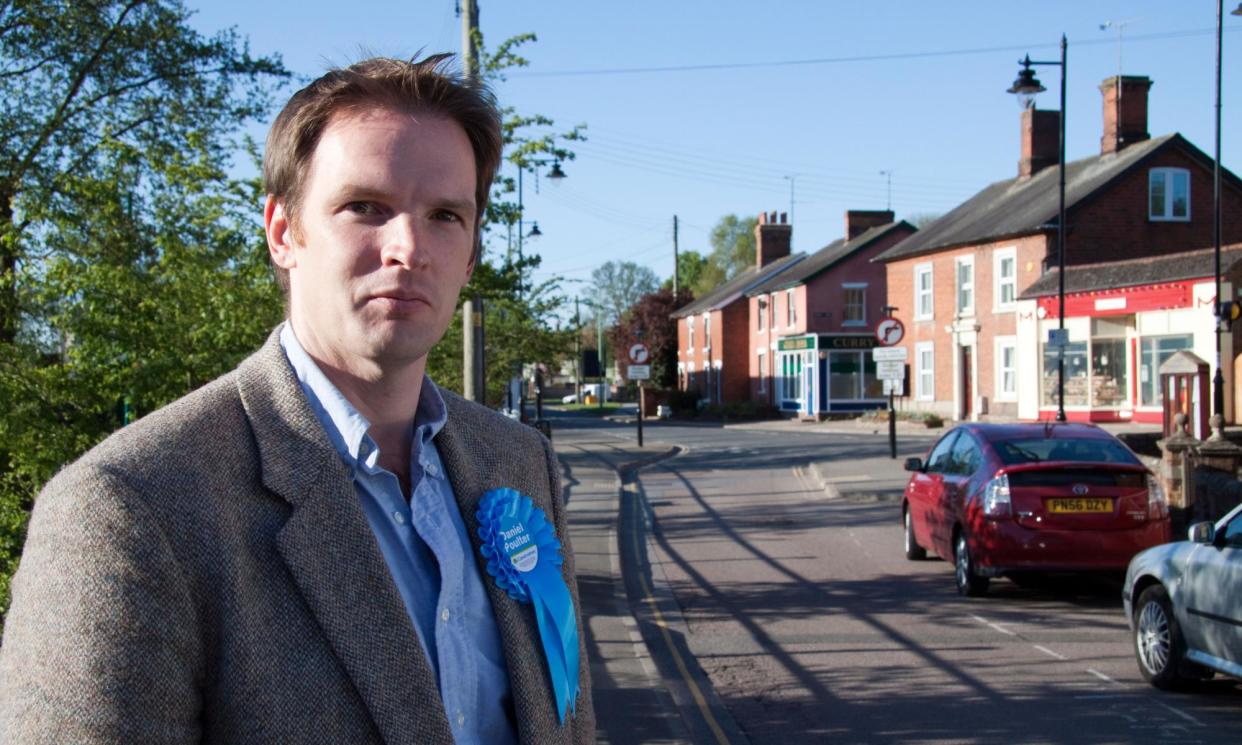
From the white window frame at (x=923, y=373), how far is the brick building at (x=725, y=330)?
1692 centimetres

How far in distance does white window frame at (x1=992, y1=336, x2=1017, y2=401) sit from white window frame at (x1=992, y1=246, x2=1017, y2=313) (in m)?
1.06

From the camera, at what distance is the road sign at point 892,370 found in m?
27.5

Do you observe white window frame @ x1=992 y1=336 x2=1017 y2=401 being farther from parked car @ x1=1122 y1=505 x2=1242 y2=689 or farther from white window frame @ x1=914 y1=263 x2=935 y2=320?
parked car @ x1=1122 y1=505 x2=1242 y2=689

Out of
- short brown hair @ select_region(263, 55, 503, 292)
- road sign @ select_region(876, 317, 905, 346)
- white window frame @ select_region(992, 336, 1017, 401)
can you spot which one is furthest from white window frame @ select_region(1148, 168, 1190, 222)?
short brown hair @ select_region(263, 55, 503, 292)

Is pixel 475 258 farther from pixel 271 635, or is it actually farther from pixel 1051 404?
pixel 1051 404

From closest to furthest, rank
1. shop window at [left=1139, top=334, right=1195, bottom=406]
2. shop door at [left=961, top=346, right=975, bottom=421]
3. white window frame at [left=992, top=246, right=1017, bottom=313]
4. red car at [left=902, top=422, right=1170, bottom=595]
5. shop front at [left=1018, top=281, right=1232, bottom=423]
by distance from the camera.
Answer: red car at [left=902, top=422, right=1170, bottom=595] → shop front at [left=1018, top=281, right=1232, bottom=423] → shop window at [left=1139, top=334, right=1195, bottom=406] → white window frame at [left=992, top=246, right=1017, bottom=313] → shop door at [left=961, top=346, right=975, bottom=421]

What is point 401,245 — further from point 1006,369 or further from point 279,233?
point 1006,369

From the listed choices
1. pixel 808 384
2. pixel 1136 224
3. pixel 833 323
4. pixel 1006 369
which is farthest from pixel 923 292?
pixel 1136 224

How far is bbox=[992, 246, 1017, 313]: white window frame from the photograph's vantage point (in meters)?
40.0

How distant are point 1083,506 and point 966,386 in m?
33.5

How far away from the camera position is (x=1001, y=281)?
1602 inches

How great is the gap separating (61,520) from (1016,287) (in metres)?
41.0

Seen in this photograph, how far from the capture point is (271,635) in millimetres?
1560

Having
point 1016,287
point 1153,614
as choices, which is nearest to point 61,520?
point 1153,614
